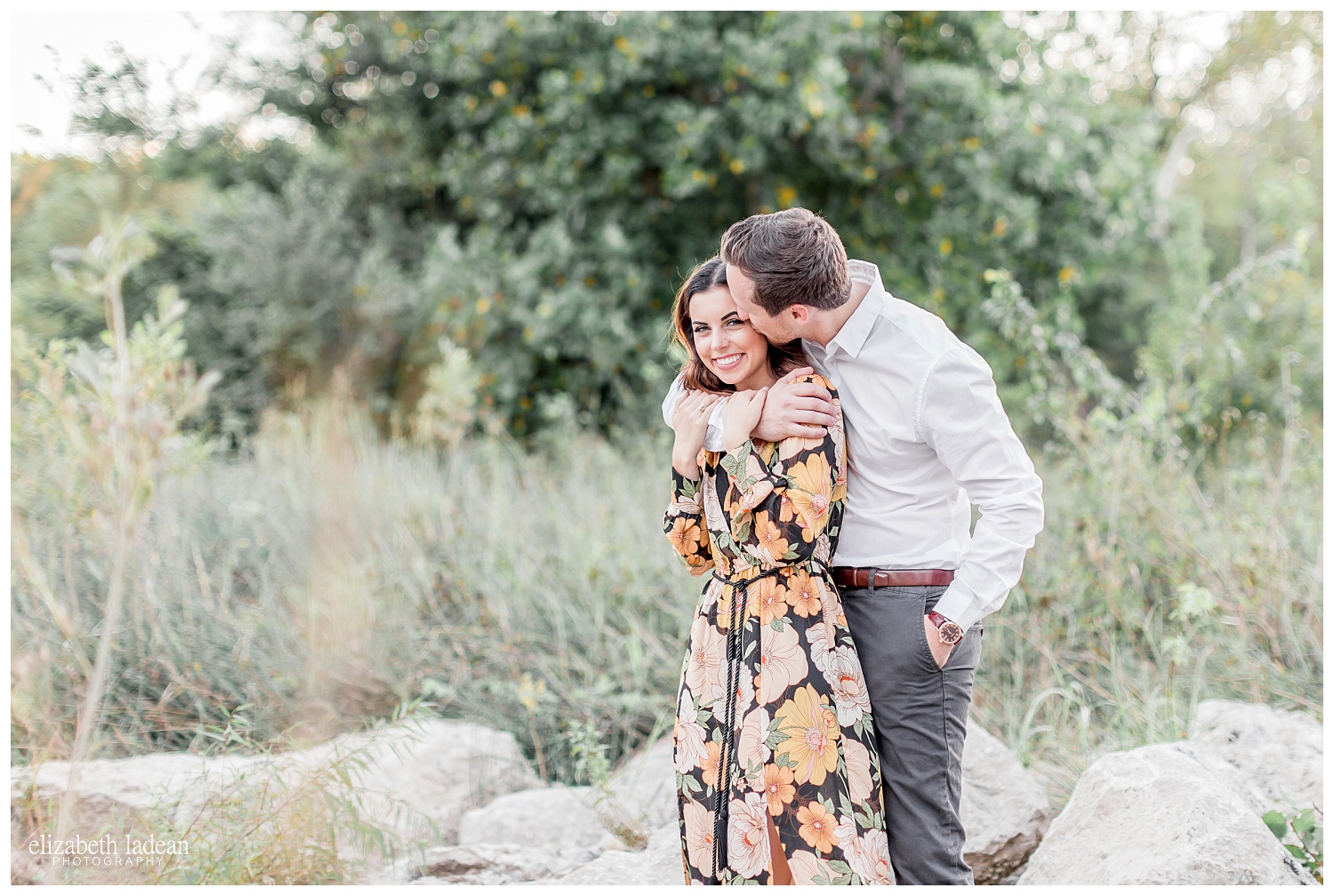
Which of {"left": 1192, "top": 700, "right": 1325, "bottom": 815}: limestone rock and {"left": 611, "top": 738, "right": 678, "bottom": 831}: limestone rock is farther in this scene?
{"left": 611, "top": 738, "right": 678, "bottom": 831}: limestone rock

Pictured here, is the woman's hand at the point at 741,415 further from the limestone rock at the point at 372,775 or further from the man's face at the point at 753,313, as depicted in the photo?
the limestone rock at the point at 372,775

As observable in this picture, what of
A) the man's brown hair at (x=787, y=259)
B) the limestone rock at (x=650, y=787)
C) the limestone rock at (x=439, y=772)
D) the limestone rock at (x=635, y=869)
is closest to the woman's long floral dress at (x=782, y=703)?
the man's brown hair at (x=787, y=259)

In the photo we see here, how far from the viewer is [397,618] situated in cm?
403

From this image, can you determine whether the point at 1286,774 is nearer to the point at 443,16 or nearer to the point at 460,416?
the point at 460,416

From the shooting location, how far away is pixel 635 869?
268cm

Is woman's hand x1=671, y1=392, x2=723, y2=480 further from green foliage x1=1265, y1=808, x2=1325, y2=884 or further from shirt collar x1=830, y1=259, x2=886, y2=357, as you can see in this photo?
green foliage x1=1265, y1=808, x2=1325, y2=884

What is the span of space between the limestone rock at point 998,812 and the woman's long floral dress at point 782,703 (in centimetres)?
84

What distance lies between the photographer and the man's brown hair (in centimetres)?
196

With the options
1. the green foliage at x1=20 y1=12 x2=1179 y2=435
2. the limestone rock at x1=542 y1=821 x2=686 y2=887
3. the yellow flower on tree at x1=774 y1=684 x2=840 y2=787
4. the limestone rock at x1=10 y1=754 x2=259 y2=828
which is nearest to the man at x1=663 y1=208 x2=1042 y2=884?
the yellow flower on tree at x1=774 y1=684 x2=840 y2=787

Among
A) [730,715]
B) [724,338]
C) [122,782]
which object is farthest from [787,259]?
[122,782]

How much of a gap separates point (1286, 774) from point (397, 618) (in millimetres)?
3408

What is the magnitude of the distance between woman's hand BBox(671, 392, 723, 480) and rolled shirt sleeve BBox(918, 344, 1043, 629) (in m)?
0.49
